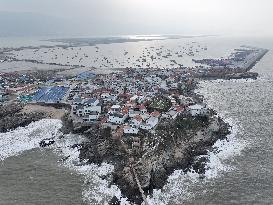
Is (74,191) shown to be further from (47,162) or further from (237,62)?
(237,62)

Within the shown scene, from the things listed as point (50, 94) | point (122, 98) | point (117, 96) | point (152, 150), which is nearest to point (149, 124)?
point (152, 150)

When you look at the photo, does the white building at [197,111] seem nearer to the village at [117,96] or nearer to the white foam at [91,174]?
the village at [117,96]

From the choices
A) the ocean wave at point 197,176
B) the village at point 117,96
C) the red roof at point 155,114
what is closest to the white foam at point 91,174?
the ocean wave at point 197,176

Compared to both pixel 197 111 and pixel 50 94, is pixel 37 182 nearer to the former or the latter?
pixel 197 111

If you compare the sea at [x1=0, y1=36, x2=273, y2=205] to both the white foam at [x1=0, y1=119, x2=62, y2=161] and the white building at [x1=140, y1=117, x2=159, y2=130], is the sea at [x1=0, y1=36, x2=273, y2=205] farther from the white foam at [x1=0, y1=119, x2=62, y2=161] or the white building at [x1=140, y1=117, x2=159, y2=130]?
the white building at [x1=140, y1=117, x2=159, y2=130]

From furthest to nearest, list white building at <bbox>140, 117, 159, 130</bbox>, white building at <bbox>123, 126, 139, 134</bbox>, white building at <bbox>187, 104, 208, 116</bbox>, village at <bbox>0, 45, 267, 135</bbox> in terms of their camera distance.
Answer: white building at <bbox>187, 104, 208, 116</bbox> < village at <bbox>0, 45, 267, 135</bbox> < white building at <bbox>140, 117, 159, 130</bbox> < white building at <bbox>123, 126, 139, 134</bbox>

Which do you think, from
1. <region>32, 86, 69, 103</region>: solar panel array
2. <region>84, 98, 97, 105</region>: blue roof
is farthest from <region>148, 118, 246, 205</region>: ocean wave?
<region>32, 86, 69, 103</region>: solar panel array

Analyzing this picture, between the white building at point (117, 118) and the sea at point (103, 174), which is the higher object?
the white building at point (117, 118)
